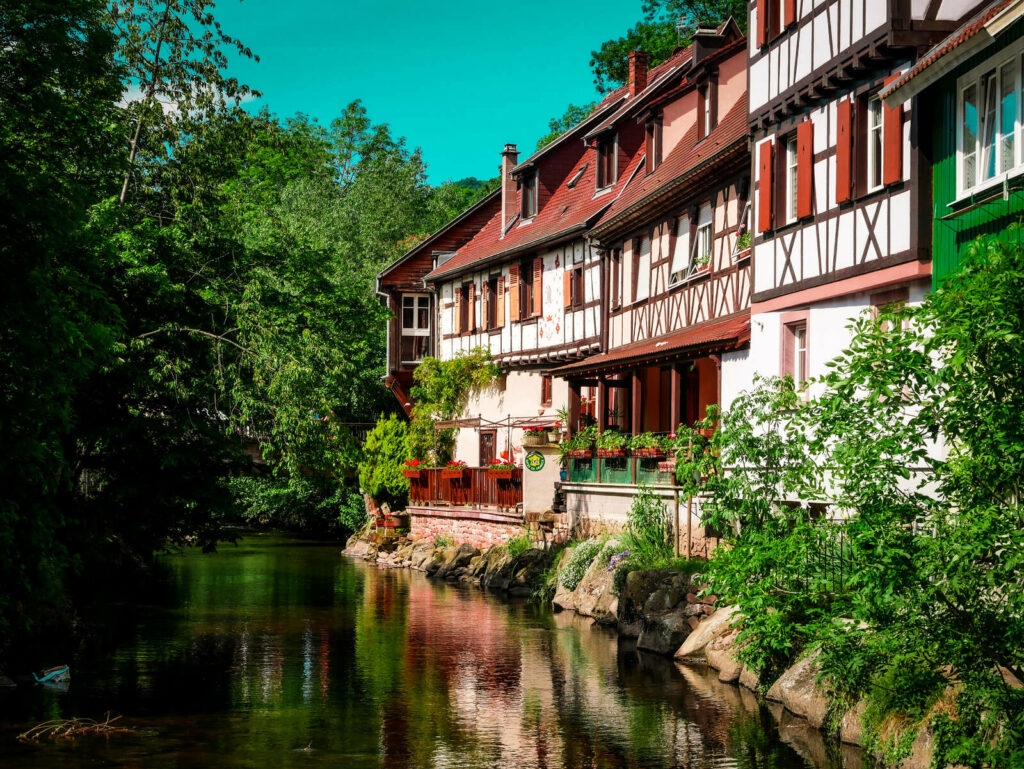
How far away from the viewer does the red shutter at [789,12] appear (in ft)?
66.3

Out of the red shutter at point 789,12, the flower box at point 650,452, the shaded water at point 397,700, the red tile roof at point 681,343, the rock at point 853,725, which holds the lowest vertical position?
the shaded water at point 397,700

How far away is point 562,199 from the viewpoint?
37875mm

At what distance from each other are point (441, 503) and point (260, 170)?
107 feet

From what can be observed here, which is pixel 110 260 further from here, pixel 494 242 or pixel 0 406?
pixel 494 242

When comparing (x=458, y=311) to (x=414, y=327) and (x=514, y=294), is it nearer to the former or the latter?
(x=414, y=327)

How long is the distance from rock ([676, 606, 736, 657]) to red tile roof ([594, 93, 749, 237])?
27.7 ft

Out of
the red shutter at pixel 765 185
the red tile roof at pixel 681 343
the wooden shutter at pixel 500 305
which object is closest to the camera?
the red shutter at pixel 765 185

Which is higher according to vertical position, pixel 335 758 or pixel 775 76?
pixel 775 76

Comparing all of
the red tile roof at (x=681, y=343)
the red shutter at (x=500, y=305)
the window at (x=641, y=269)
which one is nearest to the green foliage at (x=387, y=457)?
the red shutter at (x=500, y=305)

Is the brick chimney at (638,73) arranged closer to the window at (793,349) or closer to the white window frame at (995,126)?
the window at (793,349)

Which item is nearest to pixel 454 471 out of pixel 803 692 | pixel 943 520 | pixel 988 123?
pixel 803 692

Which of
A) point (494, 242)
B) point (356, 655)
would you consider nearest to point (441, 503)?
point (494, 242)

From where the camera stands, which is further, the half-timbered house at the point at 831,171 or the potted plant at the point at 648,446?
the potted plant at the point at 648,446

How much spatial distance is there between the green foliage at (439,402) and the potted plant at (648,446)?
14.7 m
